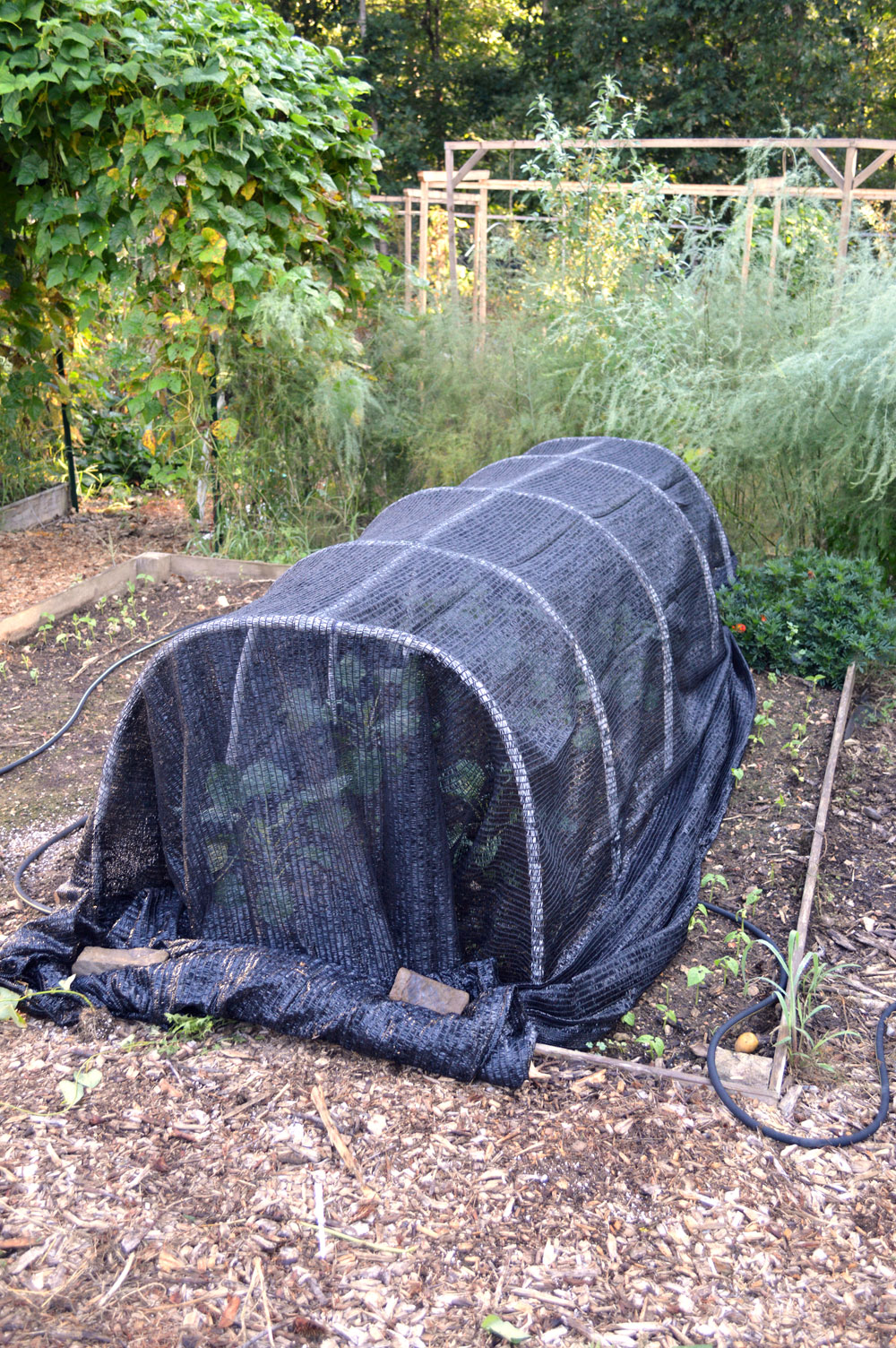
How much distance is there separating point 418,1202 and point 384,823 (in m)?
0.87

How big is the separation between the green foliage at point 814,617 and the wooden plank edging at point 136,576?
8.36 feet

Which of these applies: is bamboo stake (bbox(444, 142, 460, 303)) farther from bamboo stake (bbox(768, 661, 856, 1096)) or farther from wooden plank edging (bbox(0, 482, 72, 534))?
bamboo stake (bbox(768, 661, 856, 1096))

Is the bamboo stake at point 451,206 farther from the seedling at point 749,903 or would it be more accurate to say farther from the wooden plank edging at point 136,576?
the seedling at point 749,903

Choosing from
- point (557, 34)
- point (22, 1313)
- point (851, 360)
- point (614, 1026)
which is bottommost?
point (614, 1026)

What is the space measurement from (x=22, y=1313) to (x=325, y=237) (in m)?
5.65

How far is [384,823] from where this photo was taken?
2605 millimetres

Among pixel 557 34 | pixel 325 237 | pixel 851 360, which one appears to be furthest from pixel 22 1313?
pixel 557 34

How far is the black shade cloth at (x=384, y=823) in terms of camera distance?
2.50 m

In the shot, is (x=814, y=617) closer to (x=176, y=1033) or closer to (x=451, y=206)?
(x=176, y=1033)

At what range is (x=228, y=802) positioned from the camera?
2713 mm

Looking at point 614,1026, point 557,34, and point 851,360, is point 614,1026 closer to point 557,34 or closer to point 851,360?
point 851,360

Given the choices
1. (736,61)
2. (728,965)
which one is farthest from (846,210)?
(736,61)

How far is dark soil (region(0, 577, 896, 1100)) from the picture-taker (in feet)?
9.21

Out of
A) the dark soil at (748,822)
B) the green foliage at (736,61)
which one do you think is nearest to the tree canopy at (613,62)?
the green foliage at (736,61)
